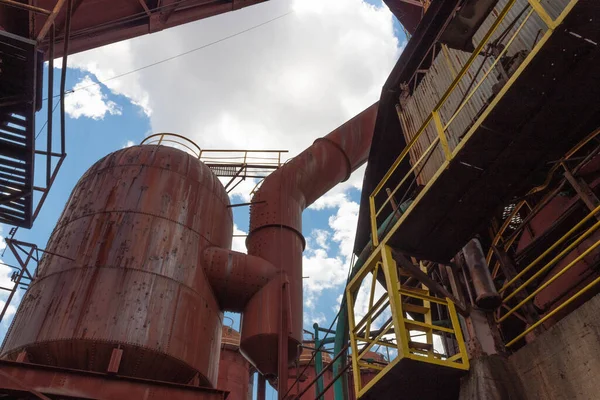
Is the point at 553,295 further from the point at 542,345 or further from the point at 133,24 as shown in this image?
the point at 133,24

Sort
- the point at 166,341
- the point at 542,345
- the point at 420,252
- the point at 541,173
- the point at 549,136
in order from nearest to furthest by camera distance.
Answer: the point at 542,345, the point at 549,136, the point at 420,252, the point at 541,173, the point at 166,341

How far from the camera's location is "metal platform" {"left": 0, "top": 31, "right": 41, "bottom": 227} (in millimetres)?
7832

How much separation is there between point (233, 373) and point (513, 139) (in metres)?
19.2

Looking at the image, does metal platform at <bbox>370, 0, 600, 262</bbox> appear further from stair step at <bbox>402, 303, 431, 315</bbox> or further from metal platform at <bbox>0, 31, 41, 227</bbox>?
metal platform at <bbox>0, 31, 41, 227</bbox>

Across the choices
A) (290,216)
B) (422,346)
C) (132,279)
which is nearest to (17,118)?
(132,279)

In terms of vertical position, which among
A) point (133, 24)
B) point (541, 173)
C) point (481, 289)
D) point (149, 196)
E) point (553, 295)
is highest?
point (133, 24)

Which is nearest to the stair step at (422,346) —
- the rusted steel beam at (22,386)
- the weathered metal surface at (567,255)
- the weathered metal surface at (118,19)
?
the weathered metal surface at (567,255)

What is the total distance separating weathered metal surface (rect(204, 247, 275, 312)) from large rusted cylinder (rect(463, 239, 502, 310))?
470cm

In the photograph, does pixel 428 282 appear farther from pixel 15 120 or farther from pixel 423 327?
pixel 15 120

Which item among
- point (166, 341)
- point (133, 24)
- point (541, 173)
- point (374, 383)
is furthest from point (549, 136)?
point (133, 24)

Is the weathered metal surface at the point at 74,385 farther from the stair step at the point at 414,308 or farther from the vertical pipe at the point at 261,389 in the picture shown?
the vertical pipe at the point at 261,389

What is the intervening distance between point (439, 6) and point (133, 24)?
25.1 ft

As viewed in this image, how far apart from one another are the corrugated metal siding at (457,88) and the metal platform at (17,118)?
6.67m

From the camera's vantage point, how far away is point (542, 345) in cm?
485
